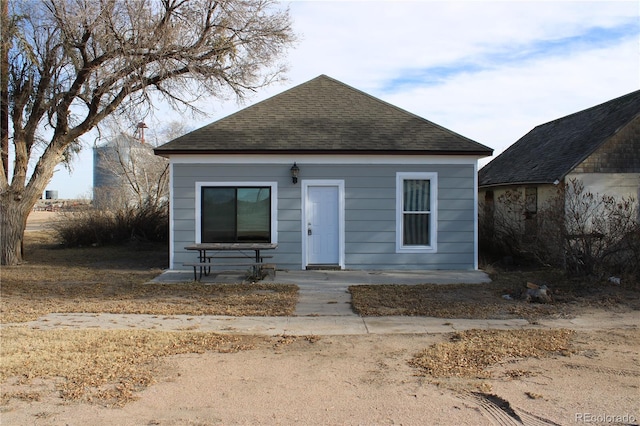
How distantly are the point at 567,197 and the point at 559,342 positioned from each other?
512 centimetres

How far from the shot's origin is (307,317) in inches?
319

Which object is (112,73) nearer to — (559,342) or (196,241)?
(196,241)

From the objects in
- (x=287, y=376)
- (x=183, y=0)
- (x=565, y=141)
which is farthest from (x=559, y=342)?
(x=183, y=0)

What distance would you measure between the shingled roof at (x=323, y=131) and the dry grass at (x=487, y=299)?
371 cm

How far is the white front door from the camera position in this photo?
12.8 metres

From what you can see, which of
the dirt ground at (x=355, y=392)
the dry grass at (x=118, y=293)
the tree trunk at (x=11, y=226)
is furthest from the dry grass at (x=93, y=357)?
the tree trunk at (x=11, y=226)

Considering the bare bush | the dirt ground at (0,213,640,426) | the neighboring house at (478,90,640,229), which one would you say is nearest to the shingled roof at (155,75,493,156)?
the bare bush

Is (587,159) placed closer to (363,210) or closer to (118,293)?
(363,210)

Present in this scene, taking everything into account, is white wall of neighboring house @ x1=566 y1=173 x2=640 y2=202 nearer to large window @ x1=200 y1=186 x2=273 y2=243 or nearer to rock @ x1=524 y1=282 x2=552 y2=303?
rock @ x1=524 y1=282 x2=552 y2=303

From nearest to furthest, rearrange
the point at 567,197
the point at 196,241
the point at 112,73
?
the point at 567,197 → the point at 196,241 → the point at 112,73

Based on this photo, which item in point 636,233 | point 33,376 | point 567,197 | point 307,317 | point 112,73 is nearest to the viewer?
point 33,376

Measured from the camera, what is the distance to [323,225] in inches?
507


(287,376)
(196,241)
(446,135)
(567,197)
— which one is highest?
(446,135)

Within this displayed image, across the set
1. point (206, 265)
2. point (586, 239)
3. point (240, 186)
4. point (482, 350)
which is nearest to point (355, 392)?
point (482, 350)
